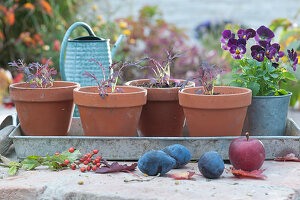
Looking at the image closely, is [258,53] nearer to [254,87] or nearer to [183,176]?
[254,87]

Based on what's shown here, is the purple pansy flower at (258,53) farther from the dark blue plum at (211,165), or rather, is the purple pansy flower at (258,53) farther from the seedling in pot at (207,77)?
the dark blue plum at (211,165)

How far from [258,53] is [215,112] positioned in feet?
1.10

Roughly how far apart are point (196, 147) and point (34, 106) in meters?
0.69

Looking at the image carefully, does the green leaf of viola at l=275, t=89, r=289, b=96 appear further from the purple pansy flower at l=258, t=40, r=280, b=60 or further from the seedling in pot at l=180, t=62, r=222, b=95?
the seedling in pot at l=180, t=62, r=222, b=95

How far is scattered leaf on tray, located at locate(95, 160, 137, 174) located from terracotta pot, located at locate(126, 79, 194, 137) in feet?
1.10

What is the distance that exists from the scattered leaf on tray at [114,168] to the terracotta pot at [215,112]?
312 millimetres

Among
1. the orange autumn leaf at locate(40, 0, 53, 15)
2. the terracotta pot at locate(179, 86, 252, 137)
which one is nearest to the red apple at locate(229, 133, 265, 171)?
the terracotta pot at locate(179, 86, 252, 137)

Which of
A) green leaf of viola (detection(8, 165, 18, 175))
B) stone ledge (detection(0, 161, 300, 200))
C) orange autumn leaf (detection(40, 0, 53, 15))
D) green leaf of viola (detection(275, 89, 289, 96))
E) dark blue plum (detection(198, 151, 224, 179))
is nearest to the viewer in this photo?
stone ledge (detection(0, 161, 300, 200))

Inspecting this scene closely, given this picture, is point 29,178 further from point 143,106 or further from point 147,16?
point 147,16

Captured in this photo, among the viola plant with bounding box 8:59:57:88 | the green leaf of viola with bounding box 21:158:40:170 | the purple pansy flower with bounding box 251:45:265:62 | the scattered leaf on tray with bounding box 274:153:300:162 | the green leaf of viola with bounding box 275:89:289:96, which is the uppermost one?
the purple pansy flower with bounding box 251:45:265:62

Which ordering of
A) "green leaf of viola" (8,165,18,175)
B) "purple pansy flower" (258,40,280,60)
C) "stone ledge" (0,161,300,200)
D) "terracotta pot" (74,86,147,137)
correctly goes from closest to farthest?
"stone ledge" (0,161,300,200)
"green leaf of viola" (8,165,18,175)
"terracotta pot" (74,86,147,137)
"purple pansy flower" (258,40,280,60)

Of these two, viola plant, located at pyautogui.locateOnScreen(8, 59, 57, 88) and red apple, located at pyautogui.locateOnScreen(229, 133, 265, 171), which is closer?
red apple, located at pyautogui.locateOnScreen(229, 133, 265, 171)

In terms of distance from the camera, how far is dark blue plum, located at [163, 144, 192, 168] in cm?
167

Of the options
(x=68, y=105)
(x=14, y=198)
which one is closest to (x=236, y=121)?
(x=68, y=105)
